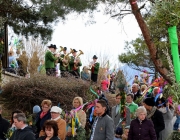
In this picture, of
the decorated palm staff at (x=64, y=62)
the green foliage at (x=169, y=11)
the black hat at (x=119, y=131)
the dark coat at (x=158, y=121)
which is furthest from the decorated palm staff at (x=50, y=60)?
the green foliage at (x=169, y=11)

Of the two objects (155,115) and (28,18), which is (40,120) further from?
(28,18)

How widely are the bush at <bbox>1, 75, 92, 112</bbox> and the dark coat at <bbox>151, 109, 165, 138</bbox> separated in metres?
4.91

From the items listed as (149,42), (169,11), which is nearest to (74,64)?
(149,42)

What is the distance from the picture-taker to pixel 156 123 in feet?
31.3

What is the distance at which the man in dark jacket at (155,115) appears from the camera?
9500 millimetres

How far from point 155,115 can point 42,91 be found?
556cm

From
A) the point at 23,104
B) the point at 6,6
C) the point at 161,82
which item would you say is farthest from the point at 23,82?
the point at 161,82

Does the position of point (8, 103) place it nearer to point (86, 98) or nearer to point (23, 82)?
point (23, 82)

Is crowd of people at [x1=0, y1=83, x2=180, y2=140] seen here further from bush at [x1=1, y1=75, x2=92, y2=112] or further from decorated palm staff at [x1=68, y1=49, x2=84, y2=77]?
decorated palm staff at [x1=68, y1=49, x2=84, y2=77]

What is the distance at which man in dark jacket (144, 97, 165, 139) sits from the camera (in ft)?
31.2

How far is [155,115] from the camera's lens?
9.55 m

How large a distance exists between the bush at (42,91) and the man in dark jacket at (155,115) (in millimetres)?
4865

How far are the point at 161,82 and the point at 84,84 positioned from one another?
4065mm

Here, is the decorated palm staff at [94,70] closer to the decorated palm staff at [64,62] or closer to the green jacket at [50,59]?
the decorated palm staff at [64,62]
